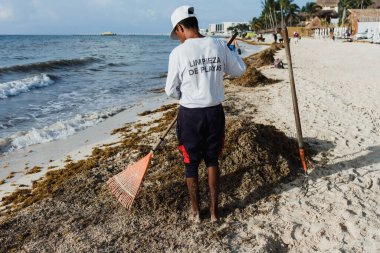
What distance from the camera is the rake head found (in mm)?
3723

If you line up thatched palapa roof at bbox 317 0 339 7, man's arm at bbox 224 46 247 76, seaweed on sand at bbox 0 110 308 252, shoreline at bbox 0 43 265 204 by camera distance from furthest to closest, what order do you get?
1. thatched palapa roof at bbox 317 0 339 7
2. shoreline at bbox 0 43 265 204
3. seaweed on sand at bbox 0 110 308 252
4. man's arm at bbox 224 46 247 76

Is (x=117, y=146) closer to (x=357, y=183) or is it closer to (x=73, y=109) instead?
(x=357, y=183)

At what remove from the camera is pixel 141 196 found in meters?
3.85

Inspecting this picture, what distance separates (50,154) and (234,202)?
362 cm

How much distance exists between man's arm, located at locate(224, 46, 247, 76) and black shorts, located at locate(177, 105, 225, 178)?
1.15 feet

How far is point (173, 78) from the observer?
9.79 ft

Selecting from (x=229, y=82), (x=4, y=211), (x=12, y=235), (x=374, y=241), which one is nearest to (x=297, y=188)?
(x=374, y=241)

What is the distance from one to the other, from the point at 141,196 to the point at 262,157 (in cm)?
170

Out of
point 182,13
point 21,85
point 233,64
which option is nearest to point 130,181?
point 233,64

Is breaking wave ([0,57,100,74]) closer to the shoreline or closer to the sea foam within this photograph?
the sea foam

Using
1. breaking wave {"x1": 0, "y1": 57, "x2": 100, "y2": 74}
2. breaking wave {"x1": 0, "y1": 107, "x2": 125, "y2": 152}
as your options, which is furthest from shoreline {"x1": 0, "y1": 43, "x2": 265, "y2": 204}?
breaking wave {"x1": 0, "y1": 57, "x2": 100, "y2": 74}

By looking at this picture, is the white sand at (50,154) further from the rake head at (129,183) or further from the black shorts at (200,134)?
the black shorts at (200,134)

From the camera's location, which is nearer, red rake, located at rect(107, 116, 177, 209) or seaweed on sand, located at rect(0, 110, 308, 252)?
seaweed on sand, located at rect(0, 110, 308, 252)

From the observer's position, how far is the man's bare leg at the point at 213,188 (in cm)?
331
